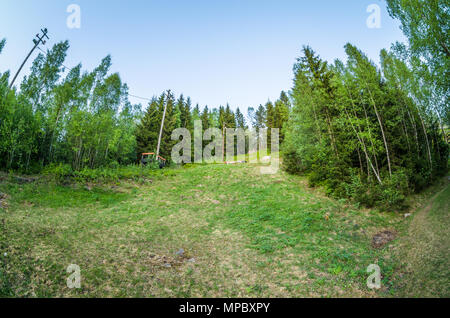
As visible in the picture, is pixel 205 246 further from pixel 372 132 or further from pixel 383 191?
pixel 372 132

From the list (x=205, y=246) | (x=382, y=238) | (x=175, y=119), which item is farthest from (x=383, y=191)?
(x=175, y=119)

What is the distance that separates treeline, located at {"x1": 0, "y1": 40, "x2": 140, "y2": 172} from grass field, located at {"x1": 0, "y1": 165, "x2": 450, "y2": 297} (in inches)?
160

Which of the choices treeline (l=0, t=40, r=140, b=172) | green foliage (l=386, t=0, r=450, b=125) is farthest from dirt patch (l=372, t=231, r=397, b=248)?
treeline (l=0, t=40, r=140, b=172)

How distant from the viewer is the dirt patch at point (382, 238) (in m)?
8.62

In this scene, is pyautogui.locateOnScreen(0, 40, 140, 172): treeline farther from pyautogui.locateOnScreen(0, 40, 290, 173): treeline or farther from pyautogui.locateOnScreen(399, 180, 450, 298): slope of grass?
pyautogui.locateOnScreen(399, 180, 450, 298): slope of grass

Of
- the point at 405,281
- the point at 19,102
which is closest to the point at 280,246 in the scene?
the point at 405,281

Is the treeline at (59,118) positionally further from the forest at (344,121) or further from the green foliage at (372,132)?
the green foliage at (372,132)

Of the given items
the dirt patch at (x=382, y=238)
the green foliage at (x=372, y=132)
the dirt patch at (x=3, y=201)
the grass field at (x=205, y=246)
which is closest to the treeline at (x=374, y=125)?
the green foliage at (x=372, y=132)

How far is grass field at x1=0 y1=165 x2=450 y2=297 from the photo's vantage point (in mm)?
5527

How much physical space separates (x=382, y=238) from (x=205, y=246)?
8.11 m

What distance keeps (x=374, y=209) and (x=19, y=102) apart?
2576 cm
